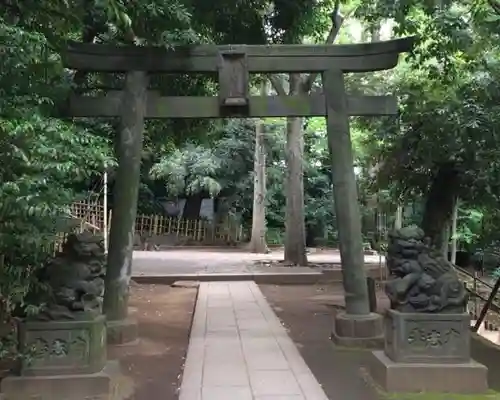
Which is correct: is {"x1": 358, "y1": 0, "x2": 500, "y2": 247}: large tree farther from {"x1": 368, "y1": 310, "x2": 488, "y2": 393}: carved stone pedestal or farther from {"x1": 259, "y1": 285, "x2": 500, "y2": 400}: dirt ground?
{"x1": 368, "y1": 310, "x2": 488, "y2": 393}: carved stone pedestal

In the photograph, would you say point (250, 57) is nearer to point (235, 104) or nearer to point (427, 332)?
point (235, 104)

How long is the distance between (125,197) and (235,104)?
5.83ft

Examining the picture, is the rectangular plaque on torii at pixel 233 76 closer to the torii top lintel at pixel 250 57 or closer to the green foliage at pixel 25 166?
the torii top lintel at pixel 250 57

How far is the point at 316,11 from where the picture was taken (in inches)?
492

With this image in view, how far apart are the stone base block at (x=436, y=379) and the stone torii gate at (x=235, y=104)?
1989mm

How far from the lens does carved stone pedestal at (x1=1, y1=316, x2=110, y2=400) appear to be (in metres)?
4.79

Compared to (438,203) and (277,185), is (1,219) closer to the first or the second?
(438,203)

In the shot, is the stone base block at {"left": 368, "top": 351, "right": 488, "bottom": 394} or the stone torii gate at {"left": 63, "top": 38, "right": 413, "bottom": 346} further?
the stone torii gate at {"left": 63, "top": 38, "right": 413, "bottom": 346}

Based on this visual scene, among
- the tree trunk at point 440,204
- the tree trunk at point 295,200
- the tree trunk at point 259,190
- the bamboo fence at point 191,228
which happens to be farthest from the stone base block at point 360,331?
the bamboo fence at point 191,228

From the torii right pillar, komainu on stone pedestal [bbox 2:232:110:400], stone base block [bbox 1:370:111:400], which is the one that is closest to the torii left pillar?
komainu on stone pedestal [bbox 2:232:110:400]

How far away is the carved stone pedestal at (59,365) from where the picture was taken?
479cm

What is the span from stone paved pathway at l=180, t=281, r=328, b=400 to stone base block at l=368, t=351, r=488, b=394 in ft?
2.13

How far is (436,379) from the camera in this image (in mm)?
5137

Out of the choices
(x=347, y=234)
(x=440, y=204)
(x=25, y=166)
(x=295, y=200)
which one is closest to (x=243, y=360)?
(x=347, y=234)
